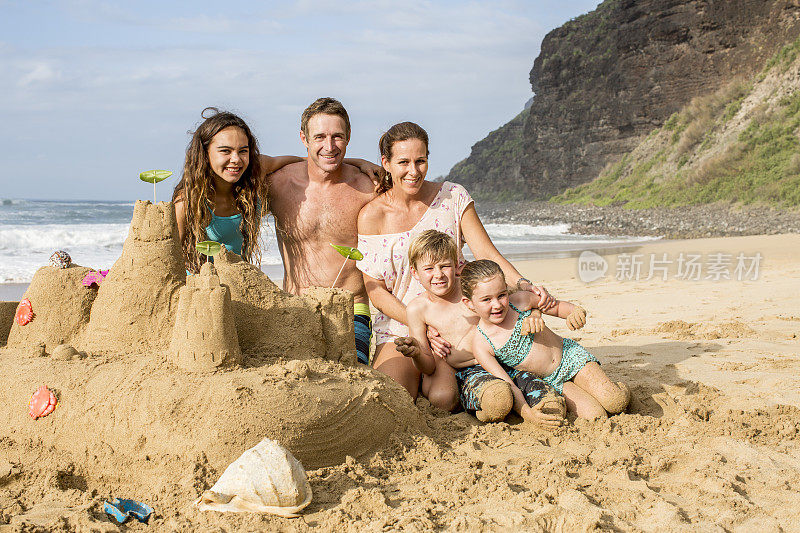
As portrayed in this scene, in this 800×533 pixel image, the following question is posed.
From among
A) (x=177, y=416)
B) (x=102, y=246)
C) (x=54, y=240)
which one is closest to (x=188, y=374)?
(x=177, y=416)

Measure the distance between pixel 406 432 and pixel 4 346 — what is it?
219cm

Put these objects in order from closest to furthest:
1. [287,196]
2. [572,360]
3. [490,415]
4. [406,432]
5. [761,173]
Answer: [406,432] → [490,415] → [572,360] → [287,196] → [761,173]

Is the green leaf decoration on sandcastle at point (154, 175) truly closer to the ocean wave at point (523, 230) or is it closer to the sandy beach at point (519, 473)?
the sandy beach at point (519, 473)

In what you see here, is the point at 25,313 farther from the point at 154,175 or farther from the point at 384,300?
the point at 384,300

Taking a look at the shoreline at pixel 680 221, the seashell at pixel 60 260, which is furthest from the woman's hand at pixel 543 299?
the shoreline at pixel 680 221

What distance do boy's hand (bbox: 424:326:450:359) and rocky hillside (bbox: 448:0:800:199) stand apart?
87.7 ft

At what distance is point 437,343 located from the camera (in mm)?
3875

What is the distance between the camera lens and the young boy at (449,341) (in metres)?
3.43

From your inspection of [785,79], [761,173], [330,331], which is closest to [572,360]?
[330,331]

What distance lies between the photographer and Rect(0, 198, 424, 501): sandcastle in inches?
103

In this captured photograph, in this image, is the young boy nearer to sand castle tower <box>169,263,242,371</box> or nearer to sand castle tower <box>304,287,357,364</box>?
sand castle tower <box>304,287,357,364</box>

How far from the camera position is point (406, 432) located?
3.13 metres

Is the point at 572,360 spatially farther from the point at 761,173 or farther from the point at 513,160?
the point at 513,160

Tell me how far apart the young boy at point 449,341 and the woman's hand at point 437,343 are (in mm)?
25
